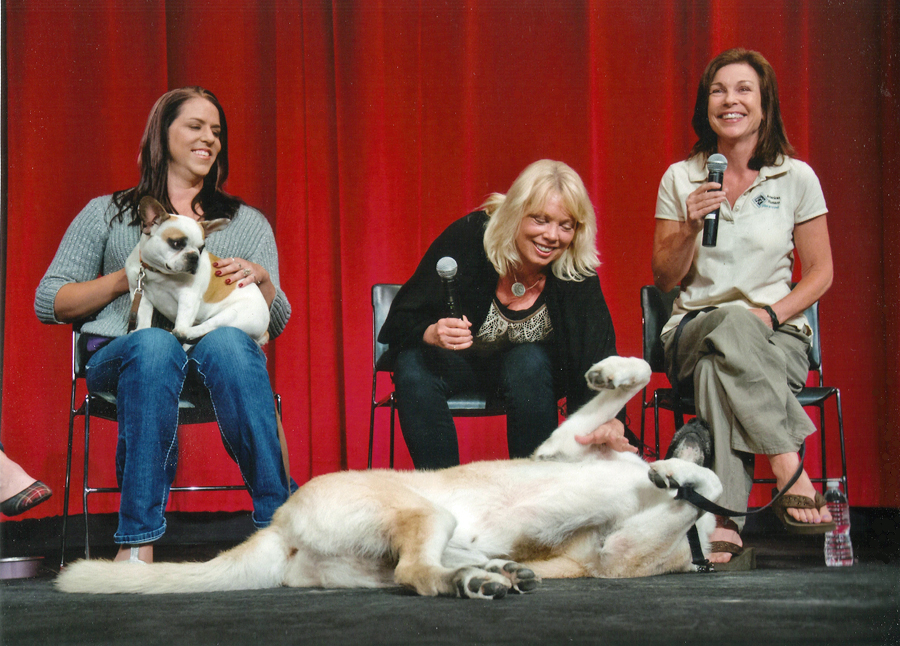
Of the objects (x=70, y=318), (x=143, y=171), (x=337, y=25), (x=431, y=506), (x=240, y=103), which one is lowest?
(x=431, y=506)

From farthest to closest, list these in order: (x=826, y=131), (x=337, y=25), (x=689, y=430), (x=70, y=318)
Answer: (x=337, y=25) < (x=826, y=131) < (x=70, y=318) < (x=689, y=430)

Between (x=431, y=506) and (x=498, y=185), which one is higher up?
(x=498, y=185)

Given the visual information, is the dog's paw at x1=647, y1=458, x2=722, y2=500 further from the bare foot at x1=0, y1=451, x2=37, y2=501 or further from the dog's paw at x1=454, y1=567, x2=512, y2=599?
the bare foot at x1=0, y1=451, x2=37, y2=501

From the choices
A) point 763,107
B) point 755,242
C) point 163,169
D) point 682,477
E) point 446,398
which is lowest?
point 682,477

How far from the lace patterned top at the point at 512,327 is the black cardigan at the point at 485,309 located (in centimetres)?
2

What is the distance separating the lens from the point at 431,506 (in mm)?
1370

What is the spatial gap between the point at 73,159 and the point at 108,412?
4.12 feet

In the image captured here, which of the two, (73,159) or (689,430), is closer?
(689,430)

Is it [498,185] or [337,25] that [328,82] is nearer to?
[337,25]

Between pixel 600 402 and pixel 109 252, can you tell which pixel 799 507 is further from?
pixel 109 252

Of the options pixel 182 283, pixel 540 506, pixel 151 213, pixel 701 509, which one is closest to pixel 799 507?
pixel 701 509

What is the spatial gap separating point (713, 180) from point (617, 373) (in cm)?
74

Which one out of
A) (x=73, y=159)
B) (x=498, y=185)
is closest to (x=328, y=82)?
(x=498, y=185)

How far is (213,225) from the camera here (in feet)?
7.17
